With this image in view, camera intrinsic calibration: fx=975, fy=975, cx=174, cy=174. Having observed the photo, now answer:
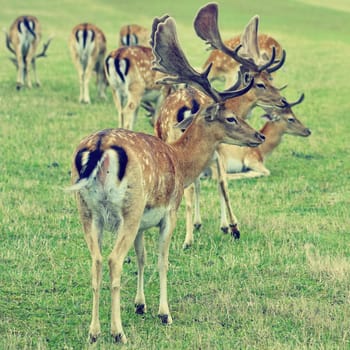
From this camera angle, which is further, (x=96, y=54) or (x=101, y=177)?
(x=96, y=54)

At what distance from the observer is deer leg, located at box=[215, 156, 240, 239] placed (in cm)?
811

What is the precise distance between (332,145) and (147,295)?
6791 mm

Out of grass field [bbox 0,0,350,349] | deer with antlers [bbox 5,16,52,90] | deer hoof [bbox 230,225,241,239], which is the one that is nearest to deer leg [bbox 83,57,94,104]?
grass field [bbox 0,0,350,349]

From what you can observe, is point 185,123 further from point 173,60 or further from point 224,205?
point 224,205

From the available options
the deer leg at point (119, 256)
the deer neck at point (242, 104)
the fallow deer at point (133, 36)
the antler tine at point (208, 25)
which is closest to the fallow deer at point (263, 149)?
the deer neck at point (242, 104)

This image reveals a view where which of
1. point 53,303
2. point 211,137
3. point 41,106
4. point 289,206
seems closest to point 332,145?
point 289,206

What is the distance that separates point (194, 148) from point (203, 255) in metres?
1.22

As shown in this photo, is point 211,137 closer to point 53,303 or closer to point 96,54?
point 53,303

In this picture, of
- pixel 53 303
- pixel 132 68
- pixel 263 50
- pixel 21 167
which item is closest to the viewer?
pixel 53 303

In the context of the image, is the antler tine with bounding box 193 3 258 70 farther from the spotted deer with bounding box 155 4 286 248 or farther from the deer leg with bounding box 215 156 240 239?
the deer leg with bounding box 215 156 240 239

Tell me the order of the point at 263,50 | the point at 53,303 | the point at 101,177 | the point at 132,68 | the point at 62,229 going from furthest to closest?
the point at 263,50 < the point at 132,68 < the point at 62,229 < the point at 53,303 < the point at 101,177

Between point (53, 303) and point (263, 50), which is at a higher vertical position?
point (263, 50)

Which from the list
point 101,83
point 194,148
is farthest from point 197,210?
point 101,83

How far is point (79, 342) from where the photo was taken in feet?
18.0
